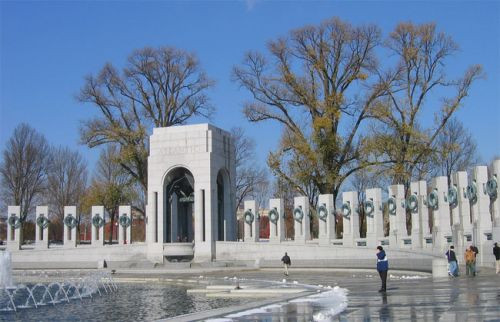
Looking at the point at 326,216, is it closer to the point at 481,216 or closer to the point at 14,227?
the point at 481,216

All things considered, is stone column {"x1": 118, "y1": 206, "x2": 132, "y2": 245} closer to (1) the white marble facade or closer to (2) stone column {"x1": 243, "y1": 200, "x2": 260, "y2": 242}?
(1) the white marble facade

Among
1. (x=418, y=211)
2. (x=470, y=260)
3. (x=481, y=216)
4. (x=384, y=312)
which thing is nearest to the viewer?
(x=384, y=312)

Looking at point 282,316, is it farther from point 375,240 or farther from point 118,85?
point 118,85

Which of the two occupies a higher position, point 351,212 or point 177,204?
point 177,204

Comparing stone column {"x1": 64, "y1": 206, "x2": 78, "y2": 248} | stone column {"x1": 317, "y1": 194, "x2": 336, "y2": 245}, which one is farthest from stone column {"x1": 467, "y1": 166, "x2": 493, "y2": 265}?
stone column {"x1": 64, "y1": 206, "x2": 78, "y2": 248}

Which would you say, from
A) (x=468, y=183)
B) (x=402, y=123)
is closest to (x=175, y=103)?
(x=402, y=123)

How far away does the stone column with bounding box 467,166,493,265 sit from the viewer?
96.1 feet

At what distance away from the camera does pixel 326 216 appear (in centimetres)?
4184

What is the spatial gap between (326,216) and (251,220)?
6172 mm

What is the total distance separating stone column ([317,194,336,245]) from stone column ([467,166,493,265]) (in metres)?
12.5

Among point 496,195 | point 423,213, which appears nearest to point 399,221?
point 423,213

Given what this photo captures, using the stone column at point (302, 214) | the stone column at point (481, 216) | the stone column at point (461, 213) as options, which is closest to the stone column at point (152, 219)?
the stone column at point (302, 214)

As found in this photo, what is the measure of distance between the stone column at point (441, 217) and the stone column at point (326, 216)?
8425mm

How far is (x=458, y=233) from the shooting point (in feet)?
104
